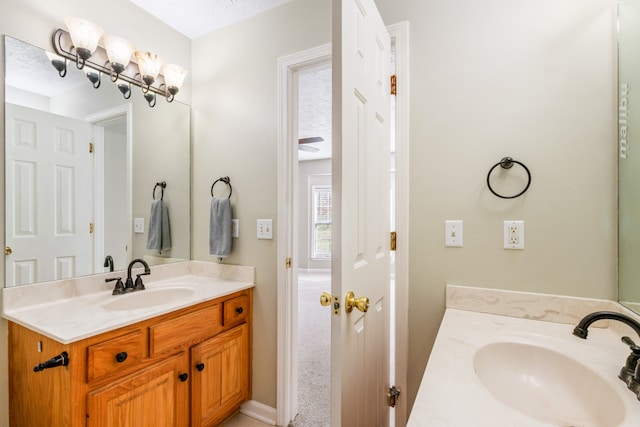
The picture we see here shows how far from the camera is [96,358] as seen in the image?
1.11 metres

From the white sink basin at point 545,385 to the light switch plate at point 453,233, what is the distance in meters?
0.47

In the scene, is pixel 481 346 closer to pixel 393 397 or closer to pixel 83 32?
pixel 393 397

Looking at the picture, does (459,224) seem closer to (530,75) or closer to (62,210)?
(530,75)

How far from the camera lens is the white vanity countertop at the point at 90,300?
1.13 meters

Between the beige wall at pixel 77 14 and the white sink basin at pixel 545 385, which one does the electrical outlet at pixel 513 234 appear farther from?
the beige wall at pixel 77 14

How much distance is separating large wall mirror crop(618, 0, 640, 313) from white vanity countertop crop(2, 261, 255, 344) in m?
1.77

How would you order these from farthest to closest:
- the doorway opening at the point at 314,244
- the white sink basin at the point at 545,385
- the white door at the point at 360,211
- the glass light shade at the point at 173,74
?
the doorway opening at the point at 314,244 → the glass light shade at the point at 173,74 → the white door at the point at 360,211 → the white sink basin at the point at 545,385

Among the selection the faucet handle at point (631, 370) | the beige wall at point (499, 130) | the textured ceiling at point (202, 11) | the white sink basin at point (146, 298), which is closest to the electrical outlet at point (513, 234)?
the beige wall at point (499, 130)

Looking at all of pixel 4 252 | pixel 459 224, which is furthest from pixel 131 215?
pixel 459 224

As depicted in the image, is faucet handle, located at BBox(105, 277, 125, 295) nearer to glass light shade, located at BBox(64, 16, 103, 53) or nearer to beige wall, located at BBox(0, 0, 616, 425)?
beige wall, located at BBox(0, 0, 616, 425)

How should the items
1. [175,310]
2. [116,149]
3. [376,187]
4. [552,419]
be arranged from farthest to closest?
1. [116,149]
2. [175,310]
3. [376,187]
4. [552,419]

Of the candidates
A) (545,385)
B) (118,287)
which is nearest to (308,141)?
(118,287)

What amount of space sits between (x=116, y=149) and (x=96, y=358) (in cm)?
118

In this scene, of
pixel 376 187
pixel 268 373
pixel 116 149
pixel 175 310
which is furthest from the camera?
pixel 268 373
